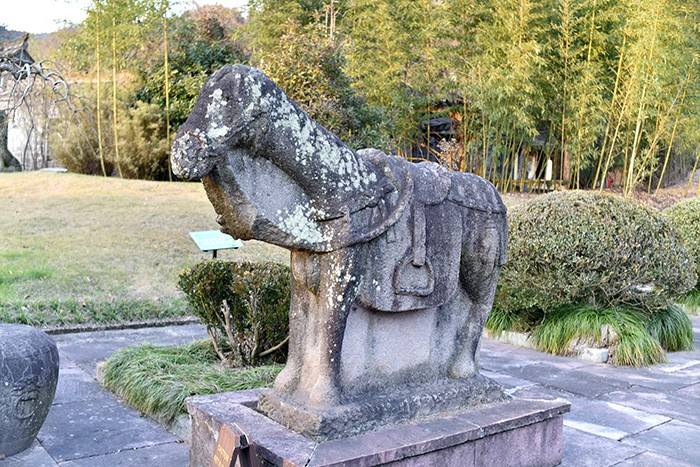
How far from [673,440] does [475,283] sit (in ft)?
6.13

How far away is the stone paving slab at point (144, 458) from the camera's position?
4086 millimetres

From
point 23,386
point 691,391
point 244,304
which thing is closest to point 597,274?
point 691,391

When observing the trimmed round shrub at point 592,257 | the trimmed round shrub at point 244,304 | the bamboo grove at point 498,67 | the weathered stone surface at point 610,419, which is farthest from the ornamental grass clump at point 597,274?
the bamboo grove at point 498,67

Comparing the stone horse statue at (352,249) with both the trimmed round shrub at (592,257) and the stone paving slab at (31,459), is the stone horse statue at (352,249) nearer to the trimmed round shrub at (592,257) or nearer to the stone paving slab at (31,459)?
the stone paving slab at (31,459)

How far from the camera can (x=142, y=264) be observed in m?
9.84

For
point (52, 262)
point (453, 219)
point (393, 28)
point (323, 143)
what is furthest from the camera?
point (393, 28)

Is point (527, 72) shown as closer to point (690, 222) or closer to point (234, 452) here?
point (690, 222)

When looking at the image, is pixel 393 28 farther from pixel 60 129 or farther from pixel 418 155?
pixel 60 129

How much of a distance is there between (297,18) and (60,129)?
6.67 meters

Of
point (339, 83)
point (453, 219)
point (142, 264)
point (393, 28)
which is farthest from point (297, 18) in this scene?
point (453, 219)

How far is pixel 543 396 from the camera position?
14.1 feet

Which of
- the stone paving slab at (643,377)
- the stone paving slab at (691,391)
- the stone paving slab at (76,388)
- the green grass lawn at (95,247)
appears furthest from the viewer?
the green grass lawn at (95,247)

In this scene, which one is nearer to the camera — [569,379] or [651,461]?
[651,461]

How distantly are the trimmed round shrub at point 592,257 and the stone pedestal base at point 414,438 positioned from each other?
299cm
